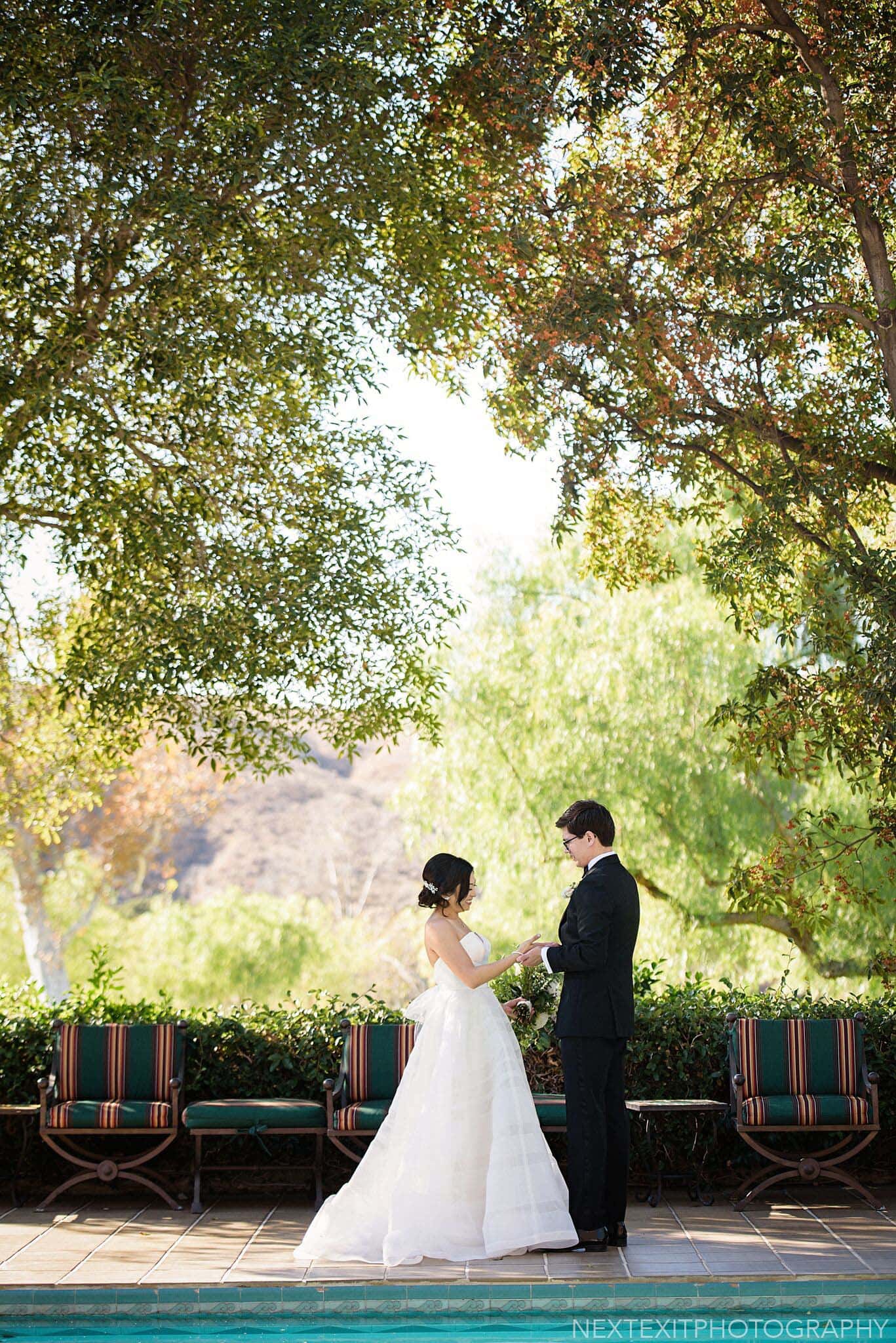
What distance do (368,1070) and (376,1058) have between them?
7 cm

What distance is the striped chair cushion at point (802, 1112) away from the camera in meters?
6.49

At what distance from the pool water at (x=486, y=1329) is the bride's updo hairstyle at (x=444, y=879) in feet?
5.19

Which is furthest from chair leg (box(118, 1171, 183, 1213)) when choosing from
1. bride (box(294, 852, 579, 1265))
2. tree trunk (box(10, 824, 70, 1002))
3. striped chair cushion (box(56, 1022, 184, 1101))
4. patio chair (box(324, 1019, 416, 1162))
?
tree trunk (box(10, 824, 70, 1002))

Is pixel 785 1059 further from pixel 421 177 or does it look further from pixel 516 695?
pixel 516 695

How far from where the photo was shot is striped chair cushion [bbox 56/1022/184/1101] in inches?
271

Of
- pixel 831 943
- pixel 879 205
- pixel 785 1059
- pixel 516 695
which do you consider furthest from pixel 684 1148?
pixel 516 695

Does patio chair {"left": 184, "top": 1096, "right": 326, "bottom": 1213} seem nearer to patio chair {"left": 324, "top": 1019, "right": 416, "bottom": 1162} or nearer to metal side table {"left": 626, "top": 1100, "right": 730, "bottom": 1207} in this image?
patio chair {"left": 324, "top": 1019, "right": 416, "bottom": 1162}

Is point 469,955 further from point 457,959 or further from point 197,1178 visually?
point 197,1178

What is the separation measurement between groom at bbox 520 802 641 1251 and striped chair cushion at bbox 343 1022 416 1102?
154 cm

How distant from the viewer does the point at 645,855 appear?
1452cm

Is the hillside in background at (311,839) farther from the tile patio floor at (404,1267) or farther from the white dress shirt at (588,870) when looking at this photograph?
the white dress shirt at (588,870)

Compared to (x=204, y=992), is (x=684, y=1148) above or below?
above

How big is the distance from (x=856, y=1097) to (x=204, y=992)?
27345mm

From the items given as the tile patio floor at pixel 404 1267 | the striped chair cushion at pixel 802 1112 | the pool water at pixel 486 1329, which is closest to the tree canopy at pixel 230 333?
the tile patio floor at pixel 404 1267
